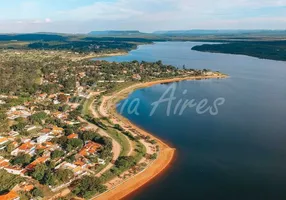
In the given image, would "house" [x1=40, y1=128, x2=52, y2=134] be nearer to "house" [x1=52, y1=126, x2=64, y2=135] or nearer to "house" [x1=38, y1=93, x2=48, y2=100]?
"house" [x1=52, y1=126, x2=64, y2=135]

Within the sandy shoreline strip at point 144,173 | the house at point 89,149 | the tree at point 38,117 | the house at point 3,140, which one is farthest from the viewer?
the tree at point 38,117

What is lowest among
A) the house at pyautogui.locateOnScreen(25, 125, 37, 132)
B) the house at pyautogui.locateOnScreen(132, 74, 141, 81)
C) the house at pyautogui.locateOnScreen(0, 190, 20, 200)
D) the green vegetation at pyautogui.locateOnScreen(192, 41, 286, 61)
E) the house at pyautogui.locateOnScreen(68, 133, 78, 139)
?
the house at pyautogui.locateOnScreen(0, 190, 20, 200)

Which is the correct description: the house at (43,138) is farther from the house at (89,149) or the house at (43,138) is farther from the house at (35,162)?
the house at (89,149)

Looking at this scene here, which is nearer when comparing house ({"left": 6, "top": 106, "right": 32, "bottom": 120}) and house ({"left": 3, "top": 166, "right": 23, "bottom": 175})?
house ({"left": 3, "top": 166, "right": 23, "bottom": 175})

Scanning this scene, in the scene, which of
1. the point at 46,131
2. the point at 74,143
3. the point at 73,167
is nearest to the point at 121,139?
the point at 74,143

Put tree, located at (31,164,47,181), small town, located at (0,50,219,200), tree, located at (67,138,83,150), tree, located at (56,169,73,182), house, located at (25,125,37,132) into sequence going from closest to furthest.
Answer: small town, located at (0,50,219,200), tree, located at (56,169,73,182), tree, located at (31,164,47,181), tree, located at (67,138,83,150), house, located at (25,125,37,132)

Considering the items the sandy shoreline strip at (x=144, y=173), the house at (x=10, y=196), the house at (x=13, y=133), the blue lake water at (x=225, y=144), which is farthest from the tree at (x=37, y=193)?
the house at (x=13, y=133)

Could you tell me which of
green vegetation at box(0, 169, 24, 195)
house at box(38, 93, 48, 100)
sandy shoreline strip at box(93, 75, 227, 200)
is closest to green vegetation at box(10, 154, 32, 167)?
green vegetation at box(0, 169, 24, 195)

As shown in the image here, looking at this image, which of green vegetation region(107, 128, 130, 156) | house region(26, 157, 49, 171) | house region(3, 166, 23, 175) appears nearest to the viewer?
house region(3, 166, 23, 175)
